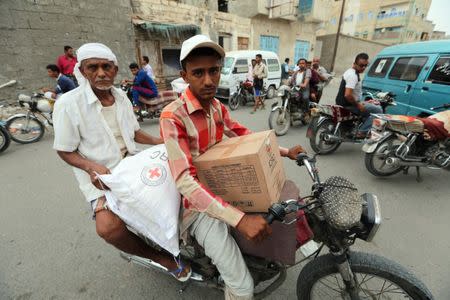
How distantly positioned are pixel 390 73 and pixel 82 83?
6287 millimetres

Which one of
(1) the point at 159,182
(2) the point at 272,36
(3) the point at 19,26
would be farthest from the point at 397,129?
(2) the point at 272,36

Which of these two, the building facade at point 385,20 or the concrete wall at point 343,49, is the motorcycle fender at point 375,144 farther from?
the building facade at point 385,20

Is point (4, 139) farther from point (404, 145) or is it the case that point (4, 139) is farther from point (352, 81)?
point (404, 145)

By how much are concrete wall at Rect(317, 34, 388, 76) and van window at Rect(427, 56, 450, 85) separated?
62.0 ft

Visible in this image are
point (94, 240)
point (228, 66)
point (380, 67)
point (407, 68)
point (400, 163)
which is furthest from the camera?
point (228, 66)

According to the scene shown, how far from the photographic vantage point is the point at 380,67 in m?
5.57

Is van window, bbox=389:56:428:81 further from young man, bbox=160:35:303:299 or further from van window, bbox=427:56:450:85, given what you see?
young man, bbox=160:35:303:299

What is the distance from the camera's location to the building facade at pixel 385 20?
3016cm

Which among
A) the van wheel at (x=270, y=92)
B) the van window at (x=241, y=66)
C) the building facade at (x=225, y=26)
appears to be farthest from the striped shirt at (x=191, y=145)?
the building facade at (x=225, y=26)

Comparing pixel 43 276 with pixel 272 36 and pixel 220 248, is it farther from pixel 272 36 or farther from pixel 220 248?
pixel 272 36

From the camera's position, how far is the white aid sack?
1.19 m

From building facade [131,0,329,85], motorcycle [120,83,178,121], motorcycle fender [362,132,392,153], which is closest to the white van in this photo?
motorcycle [120,83,178,121]

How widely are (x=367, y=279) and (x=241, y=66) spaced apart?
27.8 feet

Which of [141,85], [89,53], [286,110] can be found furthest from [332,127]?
[141,85]
